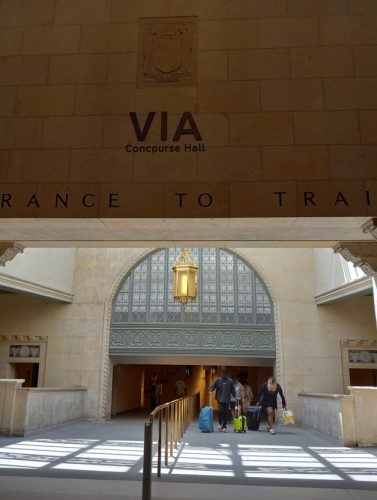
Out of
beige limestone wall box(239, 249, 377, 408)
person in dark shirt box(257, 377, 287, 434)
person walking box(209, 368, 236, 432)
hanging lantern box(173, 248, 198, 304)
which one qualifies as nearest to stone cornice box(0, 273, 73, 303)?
hanging lantern box(173, 248, 198, 304)

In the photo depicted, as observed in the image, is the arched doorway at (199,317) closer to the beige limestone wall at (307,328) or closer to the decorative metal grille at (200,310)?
the decorative metal grille at (200,310)

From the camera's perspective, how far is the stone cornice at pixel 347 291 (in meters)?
11.7

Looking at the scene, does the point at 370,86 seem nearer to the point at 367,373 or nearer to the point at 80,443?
the point at 80,443

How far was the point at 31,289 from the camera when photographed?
538 inches

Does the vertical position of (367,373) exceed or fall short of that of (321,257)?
it falls short

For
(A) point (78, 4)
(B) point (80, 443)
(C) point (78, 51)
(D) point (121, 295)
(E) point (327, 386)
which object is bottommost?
(B) point (80, 443)

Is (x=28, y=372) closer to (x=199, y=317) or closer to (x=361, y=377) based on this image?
(x=199, y=317)

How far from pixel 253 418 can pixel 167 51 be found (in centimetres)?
970

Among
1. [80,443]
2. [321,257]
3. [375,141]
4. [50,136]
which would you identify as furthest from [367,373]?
[50,136]

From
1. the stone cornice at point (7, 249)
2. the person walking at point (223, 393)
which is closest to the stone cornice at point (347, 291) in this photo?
the person walking at point (223, 393)

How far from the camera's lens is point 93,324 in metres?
15.8

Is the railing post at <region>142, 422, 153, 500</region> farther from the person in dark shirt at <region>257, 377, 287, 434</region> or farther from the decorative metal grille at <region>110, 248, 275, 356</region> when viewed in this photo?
the decorative metal grille at <region>110, 248, 275, 356</region>

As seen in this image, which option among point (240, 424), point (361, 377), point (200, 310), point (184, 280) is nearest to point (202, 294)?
point (200, 310)

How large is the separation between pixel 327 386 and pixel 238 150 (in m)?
11.4
